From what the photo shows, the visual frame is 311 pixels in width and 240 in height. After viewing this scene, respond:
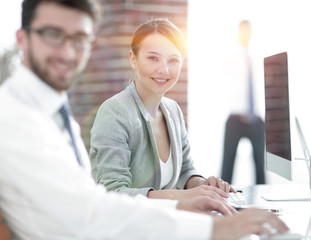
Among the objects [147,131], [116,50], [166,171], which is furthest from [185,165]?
[116,50]

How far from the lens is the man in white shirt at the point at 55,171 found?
2.98 ft

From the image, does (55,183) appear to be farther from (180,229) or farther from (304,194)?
(304,194)

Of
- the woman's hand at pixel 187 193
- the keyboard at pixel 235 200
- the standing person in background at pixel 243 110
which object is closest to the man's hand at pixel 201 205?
the woman's hand at pixel 187 193

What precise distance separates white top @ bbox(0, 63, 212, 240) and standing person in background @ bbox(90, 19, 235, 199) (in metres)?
0.65

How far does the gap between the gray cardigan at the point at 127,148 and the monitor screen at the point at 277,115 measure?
38cm

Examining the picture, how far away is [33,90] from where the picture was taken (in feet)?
3.28

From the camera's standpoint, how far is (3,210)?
3.35 ft

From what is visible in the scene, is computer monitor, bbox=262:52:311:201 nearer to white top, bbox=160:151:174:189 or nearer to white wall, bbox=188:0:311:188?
white top, bbox=160:151:174:189

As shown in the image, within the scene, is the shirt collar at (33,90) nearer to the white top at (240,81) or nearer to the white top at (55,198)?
the white top at (55,198)

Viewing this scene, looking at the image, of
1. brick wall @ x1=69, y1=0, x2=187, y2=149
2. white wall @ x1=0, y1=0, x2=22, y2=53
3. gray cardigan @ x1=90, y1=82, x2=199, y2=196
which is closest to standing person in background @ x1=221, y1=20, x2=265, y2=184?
brick wall @ x1=69, y1=0, x2=187, y2=149

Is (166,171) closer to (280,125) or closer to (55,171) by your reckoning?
(280,125)

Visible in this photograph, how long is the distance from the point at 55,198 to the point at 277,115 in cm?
121

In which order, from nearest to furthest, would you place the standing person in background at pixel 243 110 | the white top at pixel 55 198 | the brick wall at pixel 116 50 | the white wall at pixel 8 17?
the white top at pixel 55 198 → the white wall at pixel 8 17 → the brick wall at pixel 116 50 → the standing person in background at pixel 243 110

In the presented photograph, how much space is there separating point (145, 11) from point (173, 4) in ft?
0.68
